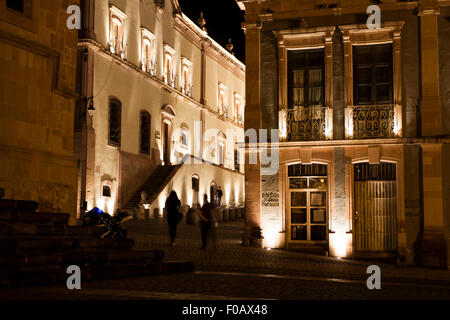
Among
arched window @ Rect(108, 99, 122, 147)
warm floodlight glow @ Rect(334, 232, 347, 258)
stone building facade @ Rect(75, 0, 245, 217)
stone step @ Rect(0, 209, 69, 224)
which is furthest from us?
arched window @ Rect(108, 99, 122, 147)

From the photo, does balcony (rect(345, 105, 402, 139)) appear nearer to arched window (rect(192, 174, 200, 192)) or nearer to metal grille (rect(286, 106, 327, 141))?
metal grille (rect(286, 106, 327, 141))

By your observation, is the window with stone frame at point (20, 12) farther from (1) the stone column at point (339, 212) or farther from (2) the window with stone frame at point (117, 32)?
(2) the window with stone frame at point (117, 32)

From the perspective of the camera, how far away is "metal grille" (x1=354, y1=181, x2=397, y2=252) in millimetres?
19547

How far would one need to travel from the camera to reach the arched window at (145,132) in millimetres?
36156

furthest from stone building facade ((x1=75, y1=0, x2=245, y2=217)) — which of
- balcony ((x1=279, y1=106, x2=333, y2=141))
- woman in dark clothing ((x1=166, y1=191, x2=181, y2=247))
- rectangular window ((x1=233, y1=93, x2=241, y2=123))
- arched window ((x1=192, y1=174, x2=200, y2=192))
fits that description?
balcony ((x1=279, y1=106, x2=333, y2=141))

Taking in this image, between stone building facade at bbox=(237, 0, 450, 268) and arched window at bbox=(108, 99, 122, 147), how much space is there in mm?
13609

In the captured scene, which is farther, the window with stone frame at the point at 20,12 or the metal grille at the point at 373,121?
the metal grille at the point at 373,121

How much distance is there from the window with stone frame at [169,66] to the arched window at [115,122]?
21.7ft

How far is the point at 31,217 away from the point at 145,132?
25449mm

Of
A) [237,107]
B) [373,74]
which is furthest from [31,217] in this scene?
[237,107]

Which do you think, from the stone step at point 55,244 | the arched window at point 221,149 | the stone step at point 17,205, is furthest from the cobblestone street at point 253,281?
the arched window at point 221,149
